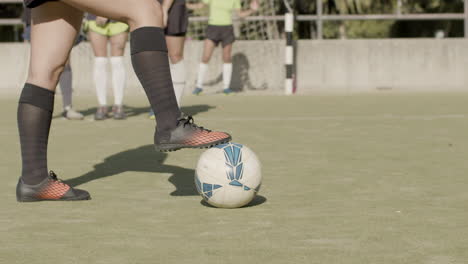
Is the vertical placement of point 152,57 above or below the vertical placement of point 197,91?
above

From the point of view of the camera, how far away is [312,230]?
14.2 feet

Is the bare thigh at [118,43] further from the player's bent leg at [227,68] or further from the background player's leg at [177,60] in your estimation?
the player's bent leg at [227,68]

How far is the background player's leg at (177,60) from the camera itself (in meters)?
9.99

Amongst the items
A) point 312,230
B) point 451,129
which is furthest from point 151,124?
point 312,230

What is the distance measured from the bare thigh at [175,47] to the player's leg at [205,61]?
15.9 feet

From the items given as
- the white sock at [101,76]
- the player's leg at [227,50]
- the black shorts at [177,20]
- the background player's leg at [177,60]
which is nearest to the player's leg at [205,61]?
the player's leg at [227,50]

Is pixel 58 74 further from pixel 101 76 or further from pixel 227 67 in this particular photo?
pixel 227 67

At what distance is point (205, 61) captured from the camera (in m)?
15.1

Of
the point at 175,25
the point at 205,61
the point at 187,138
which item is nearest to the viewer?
the point at 187,138

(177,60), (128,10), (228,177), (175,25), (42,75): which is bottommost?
(177,60)

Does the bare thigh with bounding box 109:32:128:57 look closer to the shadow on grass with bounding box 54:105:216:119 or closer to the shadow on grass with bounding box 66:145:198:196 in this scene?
the shadow on grass with bounding box 54:105:216:119

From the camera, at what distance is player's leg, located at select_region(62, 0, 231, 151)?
488cm

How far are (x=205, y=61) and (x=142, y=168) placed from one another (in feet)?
28.1

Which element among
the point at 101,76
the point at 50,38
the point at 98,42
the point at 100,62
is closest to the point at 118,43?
the point at 98,42
